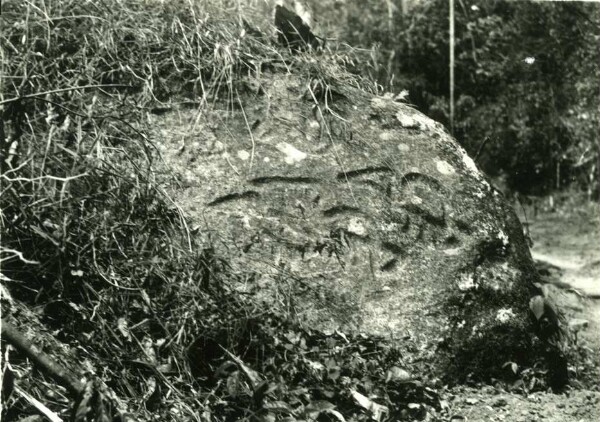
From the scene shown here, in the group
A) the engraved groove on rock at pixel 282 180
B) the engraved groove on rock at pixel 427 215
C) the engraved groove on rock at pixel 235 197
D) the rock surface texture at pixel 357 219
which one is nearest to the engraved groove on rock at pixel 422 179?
the rock surface texture at pixel 357 219

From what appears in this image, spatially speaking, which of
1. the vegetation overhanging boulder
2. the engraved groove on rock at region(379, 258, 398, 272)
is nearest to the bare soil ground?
the vegetation overhanging boulder

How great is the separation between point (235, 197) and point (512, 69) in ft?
15.1

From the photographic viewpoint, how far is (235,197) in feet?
10.2

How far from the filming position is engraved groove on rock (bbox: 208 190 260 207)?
3.07 meters

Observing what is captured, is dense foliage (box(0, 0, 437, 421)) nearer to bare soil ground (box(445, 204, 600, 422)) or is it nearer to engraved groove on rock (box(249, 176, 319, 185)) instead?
bare soil ground (box(445, 204, 600, 422))

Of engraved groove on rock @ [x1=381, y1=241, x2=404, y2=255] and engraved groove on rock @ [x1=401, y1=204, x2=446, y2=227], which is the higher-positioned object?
engraved groove on rock @ [x1=401, y1=204, x2=446, y2=227]

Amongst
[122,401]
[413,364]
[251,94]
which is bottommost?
[122,401]

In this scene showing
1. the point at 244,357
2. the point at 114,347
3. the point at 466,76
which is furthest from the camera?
the point at 466,76

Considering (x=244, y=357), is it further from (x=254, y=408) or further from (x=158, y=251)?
(x=158, y=251)

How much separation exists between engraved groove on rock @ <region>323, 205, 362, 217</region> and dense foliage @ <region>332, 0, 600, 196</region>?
12.8 feet

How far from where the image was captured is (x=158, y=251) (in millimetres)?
2760

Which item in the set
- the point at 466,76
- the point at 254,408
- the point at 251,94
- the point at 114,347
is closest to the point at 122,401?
the point at 114,347

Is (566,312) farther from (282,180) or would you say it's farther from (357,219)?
(282,180)

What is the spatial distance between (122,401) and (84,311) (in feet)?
1.28
